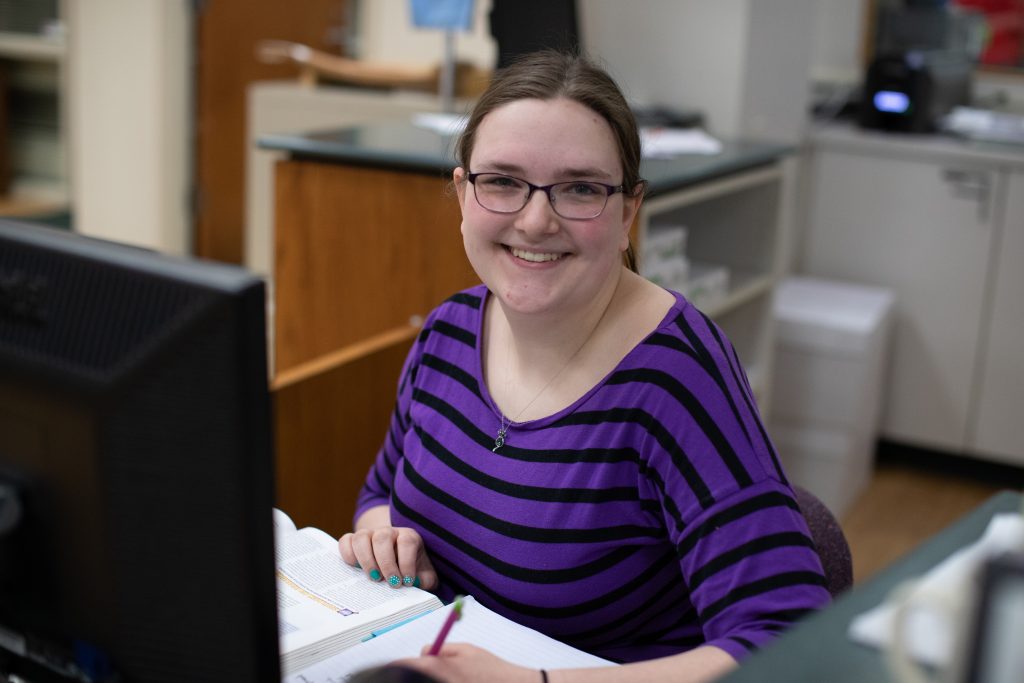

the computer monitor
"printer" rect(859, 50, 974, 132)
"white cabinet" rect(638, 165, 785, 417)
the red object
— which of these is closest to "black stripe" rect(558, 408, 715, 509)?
the computer monitor

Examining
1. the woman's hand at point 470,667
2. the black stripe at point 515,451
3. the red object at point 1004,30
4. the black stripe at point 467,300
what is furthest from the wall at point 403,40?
the woman's hand at point 470,667

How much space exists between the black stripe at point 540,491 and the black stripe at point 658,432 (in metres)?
0.06

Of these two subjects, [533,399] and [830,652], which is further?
[533,399]

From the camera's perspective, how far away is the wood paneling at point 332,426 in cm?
185

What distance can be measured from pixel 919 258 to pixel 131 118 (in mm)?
3051

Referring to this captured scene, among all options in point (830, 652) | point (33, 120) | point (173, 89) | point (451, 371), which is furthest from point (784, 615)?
point (33, 120)

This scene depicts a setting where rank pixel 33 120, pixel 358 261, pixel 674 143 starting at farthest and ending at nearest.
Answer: pixel 33 120 < pixel 674 143 < pixel 358 261

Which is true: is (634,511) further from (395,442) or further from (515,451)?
(395,442)

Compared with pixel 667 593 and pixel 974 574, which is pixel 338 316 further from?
pixel 974 574

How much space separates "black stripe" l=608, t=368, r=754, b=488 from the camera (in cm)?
112

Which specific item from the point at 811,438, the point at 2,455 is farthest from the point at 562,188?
the point at 811,438

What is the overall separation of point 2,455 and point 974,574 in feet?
1.88

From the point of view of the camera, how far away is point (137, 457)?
0.70m

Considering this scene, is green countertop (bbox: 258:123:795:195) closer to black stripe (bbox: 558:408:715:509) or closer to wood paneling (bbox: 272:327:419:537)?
wood paneling (bbox: 272:327:419:537)
